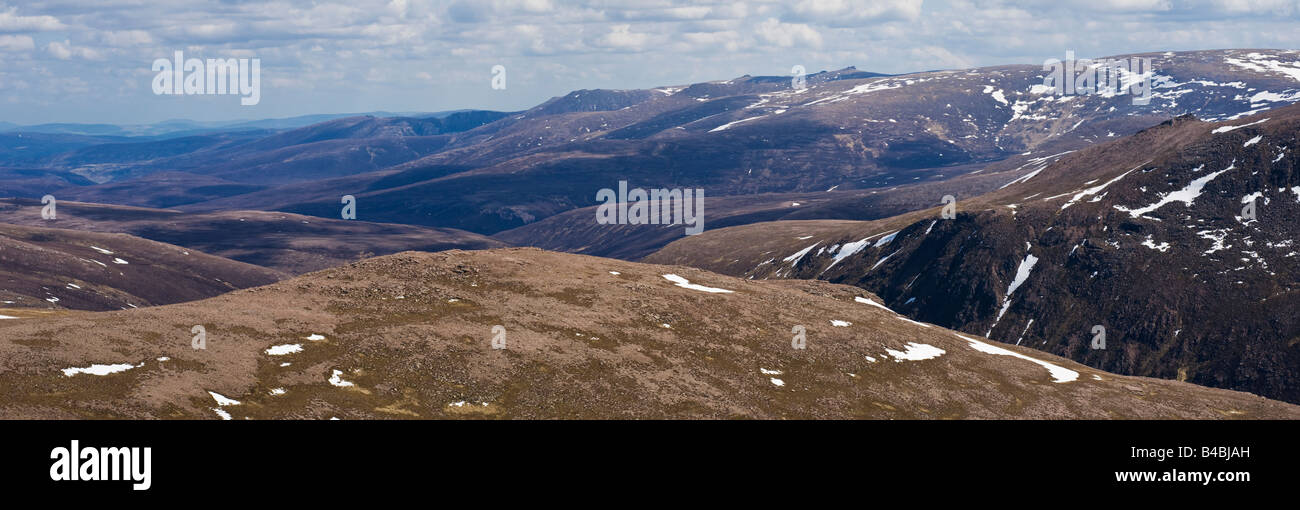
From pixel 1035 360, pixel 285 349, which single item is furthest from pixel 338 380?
pixel 1035 360

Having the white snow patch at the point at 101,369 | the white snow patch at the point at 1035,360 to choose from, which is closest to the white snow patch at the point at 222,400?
the white snow patch at the point at 101,369

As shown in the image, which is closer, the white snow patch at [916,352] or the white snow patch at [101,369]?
the white snow patch at [101,369]

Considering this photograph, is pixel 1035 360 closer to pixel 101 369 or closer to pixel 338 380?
pixel 338 380

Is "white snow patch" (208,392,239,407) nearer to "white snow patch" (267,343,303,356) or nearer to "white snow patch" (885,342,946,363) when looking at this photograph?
"white snow patch" (267,343,303,356)

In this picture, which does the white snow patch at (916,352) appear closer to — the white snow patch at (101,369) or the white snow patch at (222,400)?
the white snow patch at (222,400)

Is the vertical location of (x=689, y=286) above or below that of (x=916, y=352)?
above

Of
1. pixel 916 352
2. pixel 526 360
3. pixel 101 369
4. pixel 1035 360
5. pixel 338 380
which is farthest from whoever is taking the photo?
pixel 1035 360

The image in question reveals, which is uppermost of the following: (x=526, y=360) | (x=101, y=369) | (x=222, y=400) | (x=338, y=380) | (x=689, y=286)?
(x=689, y=286)
